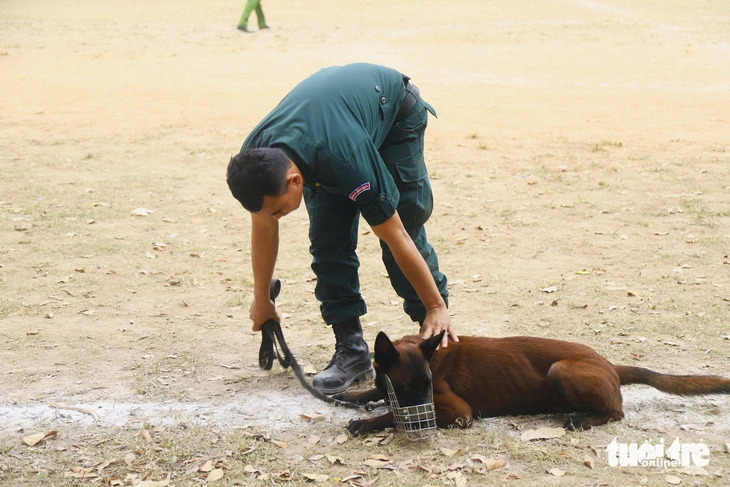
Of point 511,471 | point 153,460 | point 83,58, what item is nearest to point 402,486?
point 511,471

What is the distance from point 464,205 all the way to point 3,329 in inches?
176

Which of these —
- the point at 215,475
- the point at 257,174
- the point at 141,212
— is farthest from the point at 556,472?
the point at 141,212

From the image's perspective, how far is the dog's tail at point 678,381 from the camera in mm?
3932

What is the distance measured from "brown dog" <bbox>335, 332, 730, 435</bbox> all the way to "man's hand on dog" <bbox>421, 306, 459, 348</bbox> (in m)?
0.08

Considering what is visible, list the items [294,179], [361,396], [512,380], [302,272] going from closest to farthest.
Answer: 1. [294,179]
2. [512,380]
3. [361,396]
4. [302,272]

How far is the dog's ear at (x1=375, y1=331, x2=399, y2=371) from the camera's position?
371 centimetres

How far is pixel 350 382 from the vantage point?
4.57 m

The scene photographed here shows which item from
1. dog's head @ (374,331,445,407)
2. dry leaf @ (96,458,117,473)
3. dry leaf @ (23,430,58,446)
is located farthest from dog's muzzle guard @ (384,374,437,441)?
dry leaf @ (23,430,58,446)

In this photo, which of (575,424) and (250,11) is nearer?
(575,424)

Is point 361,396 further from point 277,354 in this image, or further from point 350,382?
point 277,354

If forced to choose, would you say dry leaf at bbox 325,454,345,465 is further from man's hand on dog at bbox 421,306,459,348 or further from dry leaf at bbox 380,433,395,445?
man's hand on dog at bbox 421,306,459,348

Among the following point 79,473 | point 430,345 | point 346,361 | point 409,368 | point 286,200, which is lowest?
point 79,473

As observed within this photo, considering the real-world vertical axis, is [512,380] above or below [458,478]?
above

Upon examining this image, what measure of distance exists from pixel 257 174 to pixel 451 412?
4.87 feet
